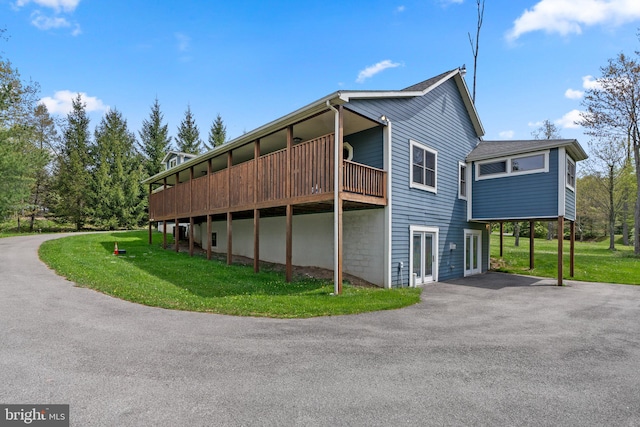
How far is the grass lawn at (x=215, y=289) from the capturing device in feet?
24.5

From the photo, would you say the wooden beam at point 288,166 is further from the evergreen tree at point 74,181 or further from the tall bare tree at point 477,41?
the evergreen tree at point 74,181

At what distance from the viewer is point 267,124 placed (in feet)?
36.9

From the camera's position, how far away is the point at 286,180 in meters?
10.8

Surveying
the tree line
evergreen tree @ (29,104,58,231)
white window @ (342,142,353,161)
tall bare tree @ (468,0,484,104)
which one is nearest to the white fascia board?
white window @ (342,142,353,161)

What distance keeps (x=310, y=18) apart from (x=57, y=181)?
33590 millimetres

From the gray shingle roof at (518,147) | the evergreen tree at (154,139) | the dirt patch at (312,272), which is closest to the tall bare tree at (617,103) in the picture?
the gray shingle roof at (518,147)

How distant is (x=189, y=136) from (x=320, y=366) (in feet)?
149

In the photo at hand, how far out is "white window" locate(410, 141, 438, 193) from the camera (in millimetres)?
12266

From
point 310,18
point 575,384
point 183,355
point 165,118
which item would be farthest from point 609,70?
point 165,118

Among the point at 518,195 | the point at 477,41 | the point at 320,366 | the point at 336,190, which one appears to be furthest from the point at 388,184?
the point at 477,41

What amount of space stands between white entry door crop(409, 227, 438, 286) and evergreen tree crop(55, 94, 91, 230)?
108 feet

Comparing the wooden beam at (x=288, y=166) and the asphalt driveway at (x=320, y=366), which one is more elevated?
the wooden beam at (x=288, y=166)

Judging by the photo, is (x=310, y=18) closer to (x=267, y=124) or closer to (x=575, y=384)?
(x=267, y=124)

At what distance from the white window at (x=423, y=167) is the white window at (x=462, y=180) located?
198 cm
